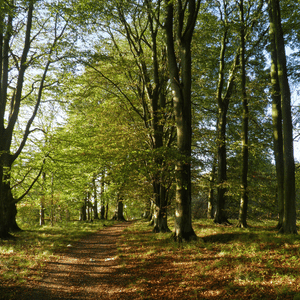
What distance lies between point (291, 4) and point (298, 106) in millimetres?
5933

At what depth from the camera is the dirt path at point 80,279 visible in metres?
5.05

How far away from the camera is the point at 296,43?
12.6 metres

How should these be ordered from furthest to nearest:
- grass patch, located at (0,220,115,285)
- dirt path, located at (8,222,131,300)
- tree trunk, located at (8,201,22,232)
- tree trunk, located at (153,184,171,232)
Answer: tree trunk, located at (8,201,22,232) < tree trunk, located at (153,184,171,232) < grass patch, located at (0,220,115,285) < dirt path, located at (8,222,131,300)

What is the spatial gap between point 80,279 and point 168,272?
248cm

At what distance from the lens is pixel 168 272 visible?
596 cm

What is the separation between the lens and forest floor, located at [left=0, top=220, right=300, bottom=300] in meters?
4.67

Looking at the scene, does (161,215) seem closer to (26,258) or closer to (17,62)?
(26,258)

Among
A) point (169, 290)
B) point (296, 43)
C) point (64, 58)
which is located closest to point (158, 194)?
point (169, 290)

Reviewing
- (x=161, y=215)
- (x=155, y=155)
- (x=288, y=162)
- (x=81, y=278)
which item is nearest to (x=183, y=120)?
(x=155, y=155)

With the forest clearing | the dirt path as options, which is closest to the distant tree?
the forest clearing

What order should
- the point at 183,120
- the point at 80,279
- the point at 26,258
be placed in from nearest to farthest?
the point at 80,279 → the point at 26,258 → the point at 183,120

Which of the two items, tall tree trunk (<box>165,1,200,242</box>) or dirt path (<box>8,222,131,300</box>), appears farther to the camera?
tall tree trunk (<box>165,1,200,242</box>)

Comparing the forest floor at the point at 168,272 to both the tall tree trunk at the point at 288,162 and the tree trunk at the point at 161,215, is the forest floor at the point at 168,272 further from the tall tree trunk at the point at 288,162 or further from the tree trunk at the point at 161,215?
the tree trunk at the point at 161,215

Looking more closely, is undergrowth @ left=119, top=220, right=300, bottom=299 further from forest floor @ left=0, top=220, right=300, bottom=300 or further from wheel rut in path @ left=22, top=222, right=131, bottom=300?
wheel rut in path @ left=22, top=222, right=131, bottom=300
